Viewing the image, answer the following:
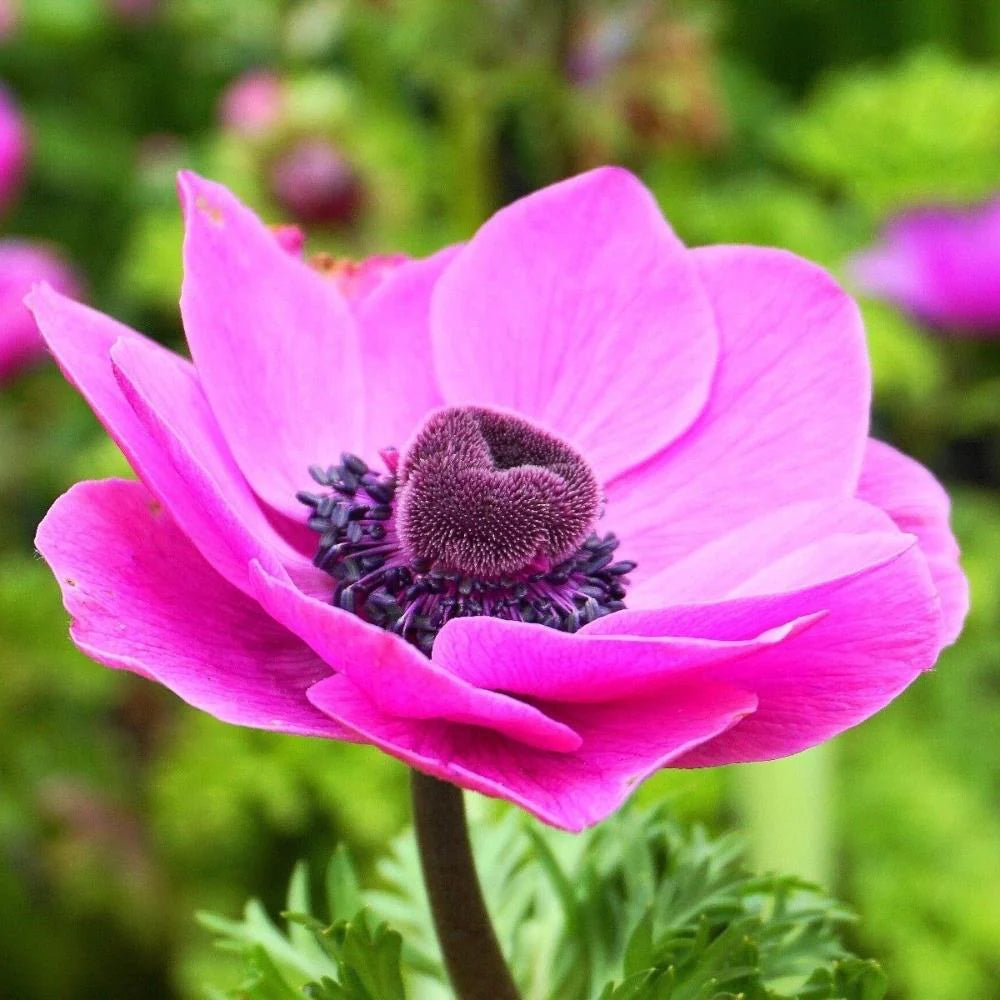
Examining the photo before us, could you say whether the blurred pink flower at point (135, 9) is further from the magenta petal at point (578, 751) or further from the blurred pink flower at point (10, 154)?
the magenta petal at point (578, 751)

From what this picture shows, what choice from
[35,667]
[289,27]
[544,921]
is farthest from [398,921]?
[289,27]

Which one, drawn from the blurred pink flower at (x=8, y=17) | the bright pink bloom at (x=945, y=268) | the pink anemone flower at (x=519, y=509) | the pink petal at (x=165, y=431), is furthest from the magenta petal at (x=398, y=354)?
the blurred pink flower at (x=8, y=17)

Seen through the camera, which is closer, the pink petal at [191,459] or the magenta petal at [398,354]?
the pink petal at [191,459]

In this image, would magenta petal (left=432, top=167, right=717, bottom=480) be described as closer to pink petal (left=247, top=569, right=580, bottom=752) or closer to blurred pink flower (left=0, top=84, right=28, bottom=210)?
pink petal (left=247, top=569, right=580, bottom=752)

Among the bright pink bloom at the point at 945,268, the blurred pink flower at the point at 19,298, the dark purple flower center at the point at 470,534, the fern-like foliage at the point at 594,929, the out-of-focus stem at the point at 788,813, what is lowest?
the out-of-focus stem at the point at 788,813

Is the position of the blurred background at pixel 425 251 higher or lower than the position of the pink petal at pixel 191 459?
lower

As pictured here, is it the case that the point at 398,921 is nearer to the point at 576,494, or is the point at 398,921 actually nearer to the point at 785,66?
the point at 576,494
